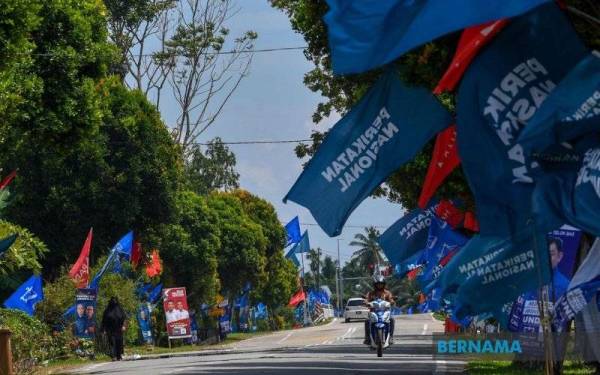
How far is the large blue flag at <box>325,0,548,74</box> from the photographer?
9.62 m

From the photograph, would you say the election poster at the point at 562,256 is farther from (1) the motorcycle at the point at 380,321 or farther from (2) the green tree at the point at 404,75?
(1) the motorcycle at the point at 380,321

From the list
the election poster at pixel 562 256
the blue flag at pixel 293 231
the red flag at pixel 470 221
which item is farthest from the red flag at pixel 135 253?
the blue flag at pixel 293 231

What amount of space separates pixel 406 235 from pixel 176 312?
2541cm

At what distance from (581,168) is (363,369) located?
520 inches

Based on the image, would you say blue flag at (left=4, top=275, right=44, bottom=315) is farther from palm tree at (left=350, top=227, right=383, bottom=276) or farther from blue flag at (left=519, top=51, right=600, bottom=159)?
palm tree at (left=350, top=227, right=383, bottom=276)

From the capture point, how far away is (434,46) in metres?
15.3

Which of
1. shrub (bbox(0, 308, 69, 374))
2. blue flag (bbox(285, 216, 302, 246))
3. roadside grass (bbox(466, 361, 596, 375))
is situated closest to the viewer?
roadside grass (bbox(466, 361, 596, 375))

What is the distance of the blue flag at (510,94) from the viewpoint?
426 inches

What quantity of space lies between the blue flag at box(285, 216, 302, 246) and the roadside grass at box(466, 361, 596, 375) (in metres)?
60.9

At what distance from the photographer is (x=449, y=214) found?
23703 mm

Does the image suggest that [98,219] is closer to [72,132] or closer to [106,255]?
[106,255]

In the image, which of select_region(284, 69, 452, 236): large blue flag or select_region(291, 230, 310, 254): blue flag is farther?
select_region(291, 230, 310, 254): blue flag

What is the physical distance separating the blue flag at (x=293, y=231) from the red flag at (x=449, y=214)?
62149mm

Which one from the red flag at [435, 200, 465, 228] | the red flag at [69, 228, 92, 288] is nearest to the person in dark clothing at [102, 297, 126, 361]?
the red flag at [69, 228, 92, 288]
